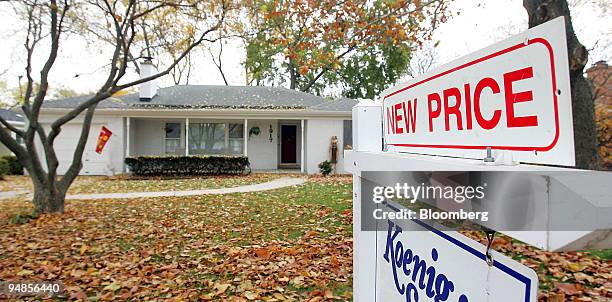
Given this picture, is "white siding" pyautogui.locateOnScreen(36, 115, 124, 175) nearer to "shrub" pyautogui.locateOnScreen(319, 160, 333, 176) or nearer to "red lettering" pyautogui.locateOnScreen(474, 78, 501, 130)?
"shrub" pyautogui.locateOnScreen(319, 160, 333, 176)

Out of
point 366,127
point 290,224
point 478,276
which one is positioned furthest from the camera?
point 290,224

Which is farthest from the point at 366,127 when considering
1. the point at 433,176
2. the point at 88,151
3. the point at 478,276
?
the point at 88,151

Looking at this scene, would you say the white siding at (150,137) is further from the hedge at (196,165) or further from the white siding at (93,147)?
the hedge at (196,165)

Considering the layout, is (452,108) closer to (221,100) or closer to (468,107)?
(468,107)

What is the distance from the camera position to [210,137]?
1814cm

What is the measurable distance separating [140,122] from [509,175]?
1944 centimetres

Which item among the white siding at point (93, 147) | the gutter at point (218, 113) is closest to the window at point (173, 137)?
the gutter at point (218, 113)

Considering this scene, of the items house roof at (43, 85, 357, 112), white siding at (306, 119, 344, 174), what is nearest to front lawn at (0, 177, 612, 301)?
white siding at (306, 119, 344, 174)

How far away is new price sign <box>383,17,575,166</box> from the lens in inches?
29.0

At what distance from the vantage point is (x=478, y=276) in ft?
2.94

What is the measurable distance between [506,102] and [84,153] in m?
19.1

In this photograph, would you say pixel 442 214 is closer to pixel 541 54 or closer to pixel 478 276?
pixel 478 276

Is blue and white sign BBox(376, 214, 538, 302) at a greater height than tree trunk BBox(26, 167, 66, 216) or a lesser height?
greater

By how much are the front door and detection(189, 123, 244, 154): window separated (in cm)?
221
